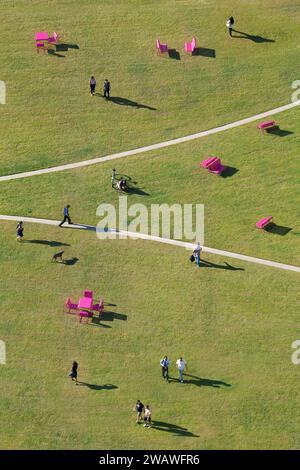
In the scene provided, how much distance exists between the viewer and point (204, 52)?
342 feet

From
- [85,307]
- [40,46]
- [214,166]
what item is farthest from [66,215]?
[40,46]

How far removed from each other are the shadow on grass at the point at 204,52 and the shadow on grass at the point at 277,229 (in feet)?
65.1

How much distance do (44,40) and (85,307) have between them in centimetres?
3092

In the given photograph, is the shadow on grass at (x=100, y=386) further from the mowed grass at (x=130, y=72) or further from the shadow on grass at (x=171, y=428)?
the mowed grass at (x=130, y=72)

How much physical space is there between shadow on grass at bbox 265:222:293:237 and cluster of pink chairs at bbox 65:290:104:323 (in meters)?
14.4

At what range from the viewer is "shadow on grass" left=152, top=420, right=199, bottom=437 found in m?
76.3

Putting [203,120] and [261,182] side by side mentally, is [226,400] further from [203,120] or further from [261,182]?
[203,120]

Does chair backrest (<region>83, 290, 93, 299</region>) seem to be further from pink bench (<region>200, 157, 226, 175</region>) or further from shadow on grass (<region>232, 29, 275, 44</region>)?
shadow on grass (<region>232, 29, 275, 44</region>)

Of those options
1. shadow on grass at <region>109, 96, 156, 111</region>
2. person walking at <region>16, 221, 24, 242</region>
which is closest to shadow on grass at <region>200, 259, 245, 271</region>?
person walking at <region>16, 221, 24, 242</region>

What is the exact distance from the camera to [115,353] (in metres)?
81.1

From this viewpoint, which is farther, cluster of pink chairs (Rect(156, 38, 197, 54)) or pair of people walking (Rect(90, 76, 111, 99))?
cluster of pink chairs (Rect(156, 38, 197, 54))

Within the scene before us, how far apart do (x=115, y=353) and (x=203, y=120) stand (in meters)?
25.6

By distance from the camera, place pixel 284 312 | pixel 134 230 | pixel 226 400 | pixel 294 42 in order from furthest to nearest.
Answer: pixel 294 42
pixel 134 230
pixel 284 312
pixel 226 400

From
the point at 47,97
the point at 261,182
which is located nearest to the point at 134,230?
the point at 261,182
